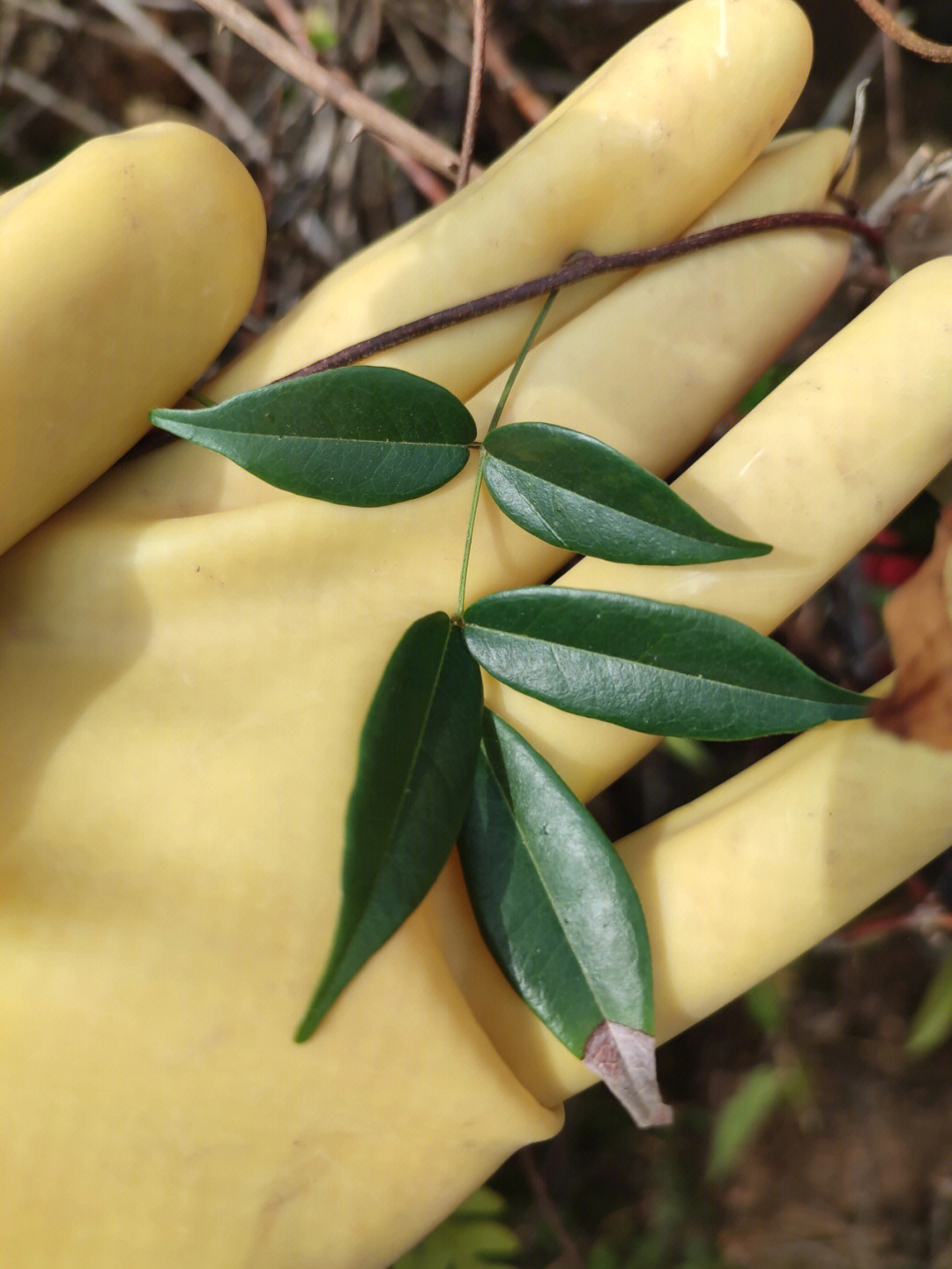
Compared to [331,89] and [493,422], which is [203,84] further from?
[493,422]

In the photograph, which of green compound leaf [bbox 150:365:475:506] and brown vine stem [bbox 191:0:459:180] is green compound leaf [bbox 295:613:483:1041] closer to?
green compound leaf [bbox 150:365:475:506]

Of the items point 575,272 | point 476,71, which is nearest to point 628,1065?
point 575,272

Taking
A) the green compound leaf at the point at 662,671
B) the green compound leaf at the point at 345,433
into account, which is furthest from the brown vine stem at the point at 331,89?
the green compound leaf at the point at 662,671

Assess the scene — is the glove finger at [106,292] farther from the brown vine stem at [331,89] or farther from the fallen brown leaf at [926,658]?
the fallen brown leaf at [926,658]

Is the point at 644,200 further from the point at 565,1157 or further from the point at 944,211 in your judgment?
the point at 565,1157

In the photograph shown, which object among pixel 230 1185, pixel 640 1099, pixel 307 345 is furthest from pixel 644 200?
pixel 230 1185

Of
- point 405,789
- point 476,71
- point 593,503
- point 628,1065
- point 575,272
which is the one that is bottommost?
point 628,1065

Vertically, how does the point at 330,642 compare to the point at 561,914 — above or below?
above
